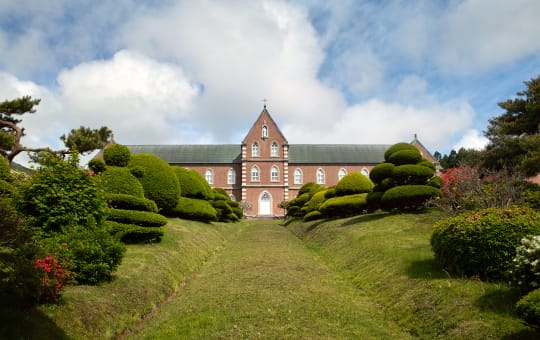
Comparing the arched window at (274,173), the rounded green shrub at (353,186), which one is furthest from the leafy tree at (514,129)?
the arched window at (274,173)

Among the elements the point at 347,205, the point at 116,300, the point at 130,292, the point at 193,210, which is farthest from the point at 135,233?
the point at 347,205

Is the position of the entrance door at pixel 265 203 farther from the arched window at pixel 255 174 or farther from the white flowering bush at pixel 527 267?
the white flowering bush at pixel 527 267

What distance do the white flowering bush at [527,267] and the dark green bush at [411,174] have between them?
13.0 meters

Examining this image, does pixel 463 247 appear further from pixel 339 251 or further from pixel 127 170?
pixel 127 170

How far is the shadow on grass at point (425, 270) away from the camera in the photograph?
8.48 meters

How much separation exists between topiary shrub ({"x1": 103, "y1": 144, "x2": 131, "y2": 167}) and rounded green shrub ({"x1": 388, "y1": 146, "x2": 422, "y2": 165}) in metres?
13.1

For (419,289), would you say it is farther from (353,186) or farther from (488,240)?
(353,186)

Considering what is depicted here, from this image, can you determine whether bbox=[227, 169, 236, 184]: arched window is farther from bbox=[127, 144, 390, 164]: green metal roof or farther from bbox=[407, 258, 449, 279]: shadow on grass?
bbox=[407, 258, 449, 279]: shadow on grass

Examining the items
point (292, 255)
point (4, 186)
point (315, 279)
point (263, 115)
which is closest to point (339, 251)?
point (292, 255)

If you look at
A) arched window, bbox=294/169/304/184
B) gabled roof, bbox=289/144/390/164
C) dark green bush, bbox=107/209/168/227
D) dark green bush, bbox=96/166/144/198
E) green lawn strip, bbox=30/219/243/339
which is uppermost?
gabled roof, bbox=289/144/390/164

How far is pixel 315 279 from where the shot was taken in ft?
34.6

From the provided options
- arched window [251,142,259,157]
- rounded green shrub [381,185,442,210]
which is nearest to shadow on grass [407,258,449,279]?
rounded green shrub [381,185,442,210]

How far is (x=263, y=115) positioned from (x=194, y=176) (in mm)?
26194

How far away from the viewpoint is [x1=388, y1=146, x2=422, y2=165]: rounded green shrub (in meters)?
19.7
